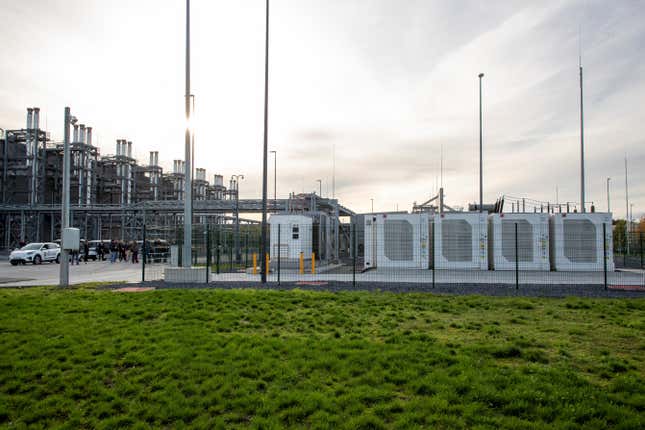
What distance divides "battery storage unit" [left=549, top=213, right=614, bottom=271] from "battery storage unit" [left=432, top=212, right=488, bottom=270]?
378 centimetres

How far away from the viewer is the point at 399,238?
79.3 feet

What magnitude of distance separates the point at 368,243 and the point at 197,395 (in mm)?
19824

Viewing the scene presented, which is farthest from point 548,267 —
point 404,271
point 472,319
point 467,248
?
point 472,319

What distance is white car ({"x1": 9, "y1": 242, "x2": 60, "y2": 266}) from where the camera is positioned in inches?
1275

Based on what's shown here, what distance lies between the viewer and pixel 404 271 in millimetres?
23031

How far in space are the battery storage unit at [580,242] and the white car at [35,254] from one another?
3462cm

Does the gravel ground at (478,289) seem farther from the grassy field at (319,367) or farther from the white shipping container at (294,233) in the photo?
the white shipping container at (294,233)

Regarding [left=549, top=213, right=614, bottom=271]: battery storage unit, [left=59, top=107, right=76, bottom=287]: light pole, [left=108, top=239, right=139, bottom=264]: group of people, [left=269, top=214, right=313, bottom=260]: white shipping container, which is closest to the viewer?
[left=59, top=107, right=76, bottom=287]: light pole

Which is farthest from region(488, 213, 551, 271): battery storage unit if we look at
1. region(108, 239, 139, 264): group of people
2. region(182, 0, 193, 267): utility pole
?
region(108, 239, 139, 264): group of people

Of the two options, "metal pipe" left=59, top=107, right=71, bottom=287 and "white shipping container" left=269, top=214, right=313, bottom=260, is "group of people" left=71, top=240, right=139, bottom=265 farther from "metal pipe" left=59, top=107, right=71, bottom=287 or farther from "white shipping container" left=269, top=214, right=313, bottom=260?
"metal pipe" left=59, top=107, right=71, bottom=287

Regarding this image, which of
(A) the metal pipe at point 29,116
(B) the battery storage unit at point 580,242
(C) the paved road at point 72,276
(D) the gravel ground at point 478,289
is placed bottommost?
(C) the paved road at point 72,276

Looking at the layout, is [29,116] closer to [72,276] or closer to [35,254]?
[35,254]

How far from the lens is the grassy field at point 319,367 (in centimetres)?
506

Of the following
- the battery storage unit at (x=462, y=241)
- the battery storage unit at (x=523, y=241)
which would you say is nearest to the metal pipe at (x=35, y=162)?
the battery storage unit at (x=462, y=241)
